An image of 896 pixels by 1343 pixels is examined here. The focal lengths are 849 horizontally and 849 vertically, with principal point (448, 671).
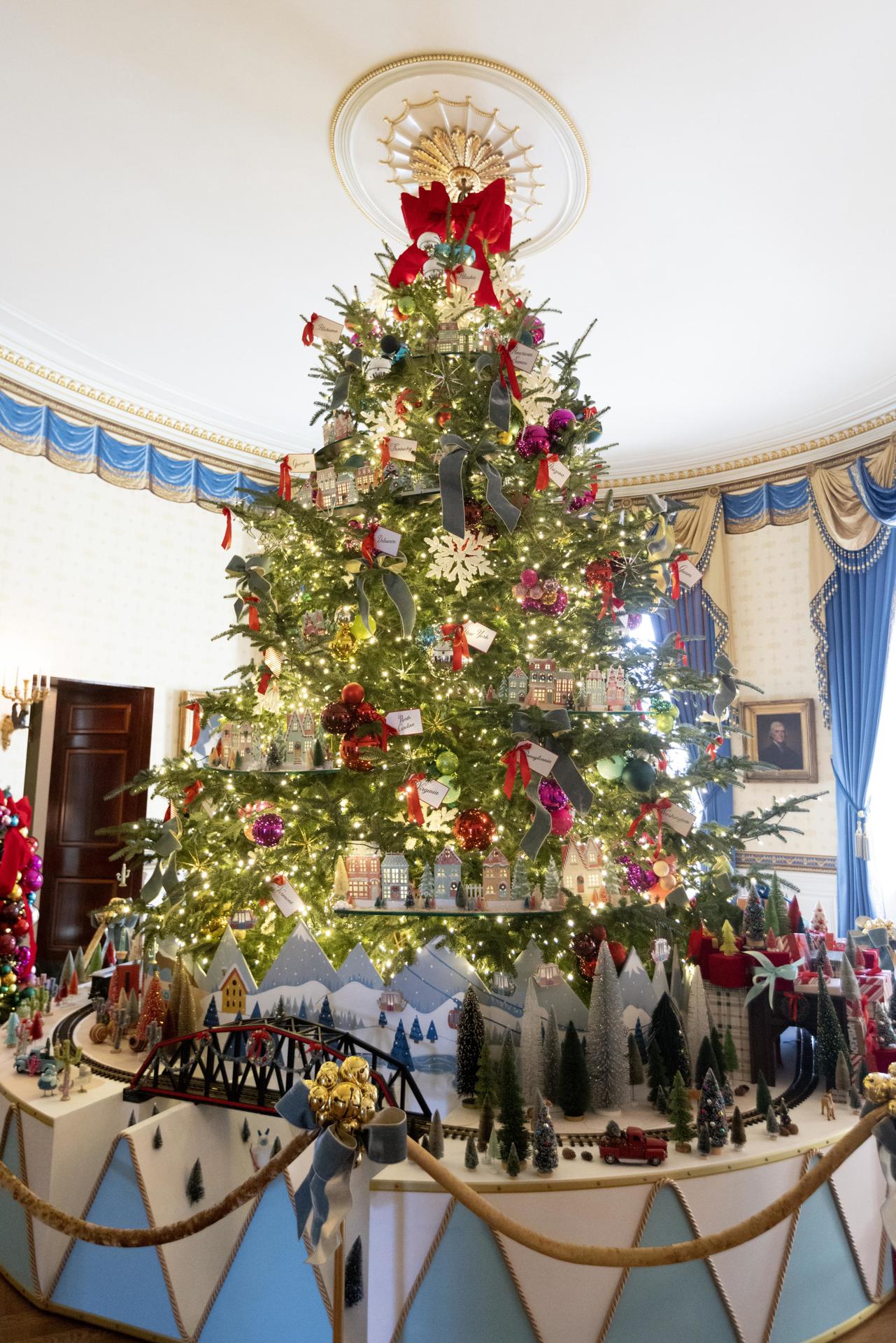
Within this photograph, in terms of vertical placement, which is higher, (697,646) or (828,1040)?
(697,646)

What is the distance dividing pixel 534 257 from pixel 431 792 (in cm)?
383

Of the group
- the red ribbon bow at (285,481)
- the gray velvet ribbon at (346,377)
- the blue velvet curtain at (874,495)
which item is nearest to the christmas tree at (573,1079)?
the red ribbon bow at (285,481)

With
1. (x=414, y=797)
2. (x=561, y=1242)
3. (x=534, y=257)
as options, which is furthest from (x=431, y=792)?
(x=534, y=257)

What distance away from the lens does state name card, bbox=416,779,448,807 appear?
283cm

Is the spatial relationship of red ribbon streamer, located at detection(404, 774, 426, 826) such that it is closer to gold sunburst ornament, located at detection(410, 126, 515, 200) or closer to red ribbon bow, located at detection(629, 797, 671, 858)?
red ribbon bow, located at detection(629, 797, 671, 858)

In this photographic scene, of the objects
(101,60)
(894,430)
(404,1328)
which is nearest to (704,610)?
(894,430)

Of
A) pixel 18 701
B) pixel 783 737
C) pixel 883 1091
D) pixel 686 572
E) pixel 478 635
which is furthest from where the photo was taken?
pixel 783 737

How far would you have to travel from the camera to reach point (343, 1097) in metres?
1.98

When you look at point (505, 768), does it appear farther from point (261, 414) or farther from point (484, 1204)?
point (261, 414)

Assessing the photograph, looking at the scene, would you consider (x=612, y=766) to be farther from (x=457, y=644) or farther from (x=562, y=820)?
(x=457, y=644)

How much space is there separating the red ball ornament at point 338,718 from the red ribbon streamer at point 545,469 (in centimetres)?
113

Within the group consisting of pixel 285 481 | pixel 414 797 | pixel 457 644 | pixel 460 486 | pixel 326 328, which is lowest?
pixel 414 797

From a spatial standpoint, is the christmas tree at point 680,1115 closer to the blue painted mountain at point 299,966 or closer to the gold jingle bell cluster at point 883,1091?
the gold jingle bell cluster at point 883,1091

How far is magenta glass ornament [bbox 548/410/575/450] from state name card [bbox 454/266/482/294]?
2.02 ft
